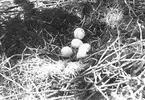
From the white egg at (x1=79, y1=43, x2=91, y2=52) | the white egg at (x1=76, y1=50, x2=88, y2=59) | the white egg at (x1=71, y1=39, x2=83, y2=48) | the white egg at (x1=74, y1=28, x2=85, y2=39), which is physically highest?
the white egg at (x1=74, y1=28, x2=85, y2=39)

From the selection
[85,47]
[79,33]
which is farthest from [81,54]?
[79,33]

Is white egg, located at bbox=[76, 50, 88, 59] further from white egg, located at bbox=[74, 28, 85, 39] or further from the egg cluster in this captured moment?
white egg, located at bbox=[74, 28, 85, 39]

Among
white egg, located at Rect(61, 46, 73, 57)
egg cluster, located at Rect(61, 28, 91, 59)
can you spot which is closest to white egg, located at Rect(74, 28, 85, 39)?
egg cluster, located at Rect(61, 28, 91, 59)

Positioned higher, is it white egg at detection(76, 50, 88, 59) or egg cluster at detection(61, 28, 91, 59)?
egg cluster at detection(61, 28, 91, 59)

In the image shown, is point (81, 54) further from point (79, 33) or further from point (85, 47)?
point (79, 33)

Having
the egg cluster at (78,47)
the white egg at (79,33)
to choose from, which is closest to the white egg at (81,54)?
the egg cluster at (78,47)

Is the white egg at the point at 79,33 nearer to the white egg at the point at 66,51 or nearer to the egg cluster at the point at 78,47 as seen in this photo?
the egg cluster at the point at 78,47
